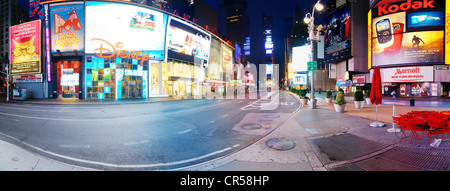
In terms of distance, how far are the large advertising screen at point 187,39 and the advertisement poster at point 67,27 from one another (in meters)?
14.0

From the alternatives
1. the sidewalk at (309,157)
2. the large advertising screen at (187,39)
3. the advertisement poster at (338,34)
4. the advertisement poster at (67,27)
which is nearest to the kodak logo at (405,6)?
the advertisement poster at (338,34)

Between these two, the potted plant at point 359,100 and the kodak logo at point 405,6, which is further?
the kodak logo at point 405,6

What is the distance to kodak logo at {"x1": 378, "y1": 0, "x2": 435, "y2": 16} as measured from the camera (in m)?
34.7

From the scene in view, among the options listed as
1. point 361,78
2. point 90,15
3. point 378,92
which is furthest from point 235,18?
point 378,92

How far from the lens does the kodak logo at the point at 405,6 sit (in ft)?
114

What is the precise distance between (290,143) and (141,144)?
5.10 metres

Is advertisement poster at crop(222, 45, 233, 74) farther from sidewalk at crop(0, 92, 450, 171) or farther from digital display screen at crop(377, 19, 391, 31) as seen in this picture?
sidewalk at crop(0, 92, 450, 171)

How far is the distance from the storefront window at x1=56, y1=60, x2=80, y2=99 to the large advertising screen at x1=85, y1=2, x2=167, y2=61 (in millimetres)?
4755

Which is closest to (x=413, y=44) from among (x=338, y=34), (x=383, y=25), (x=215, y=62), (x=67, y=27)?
(x=383, y=25)

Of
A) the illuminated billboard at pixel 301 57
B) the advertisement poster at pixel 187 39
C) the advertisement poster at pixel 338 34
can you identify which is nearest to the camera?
the advertisement poster at pixel 187 39

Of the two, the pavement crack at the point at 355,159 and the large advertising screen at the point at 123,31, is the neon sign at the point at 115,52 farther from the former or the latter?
the pavement crack at the point at 355,159

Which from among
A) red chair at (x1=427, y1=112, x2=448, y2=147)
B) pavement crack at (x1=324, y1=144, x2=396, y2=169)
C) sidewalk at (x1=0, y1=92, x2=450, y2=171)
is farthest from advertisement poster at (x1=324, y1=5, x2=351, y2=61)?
pavement crack at (x1=324, y1=144, x2=396, y2=169)

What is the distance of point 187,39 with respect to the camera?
134 feet
